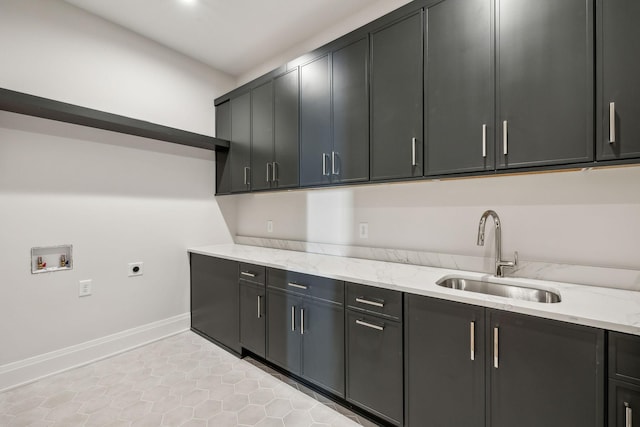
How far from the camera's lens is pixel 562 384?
1.14 metres

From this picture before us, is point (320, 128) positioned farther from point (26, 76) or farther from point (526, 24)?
point (26, 76)

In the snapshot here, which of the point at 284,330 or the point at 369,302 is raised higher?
the point at 369,302

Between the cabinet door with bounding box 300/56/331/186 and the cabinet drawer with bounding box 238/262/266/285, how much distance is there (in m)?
0.78

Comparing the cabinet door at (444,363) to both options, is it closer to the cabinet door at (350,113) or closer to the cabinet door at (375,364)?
the cabinet door at (375,364)

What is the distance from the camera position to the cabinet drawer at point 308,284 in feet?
5.95

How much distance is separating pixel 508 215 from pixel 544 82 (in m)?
0.75

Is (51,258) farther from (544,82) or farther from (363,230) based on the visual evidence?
(544,82)

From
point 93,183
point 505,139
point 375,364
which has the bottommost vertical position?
point 375,364

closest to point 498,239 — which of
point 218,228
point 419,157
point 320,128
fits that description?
point 419,157

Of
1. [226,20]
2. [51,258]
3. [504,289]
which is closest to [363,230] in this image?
[504,289]

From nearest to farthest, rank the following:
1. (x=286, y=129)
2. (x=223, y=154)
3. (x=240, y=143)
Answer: (x=286, y=129)
(x=240, y=143)
(x=223, y=154)

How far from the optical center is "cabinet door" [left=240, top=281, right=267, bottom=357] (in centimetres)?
228

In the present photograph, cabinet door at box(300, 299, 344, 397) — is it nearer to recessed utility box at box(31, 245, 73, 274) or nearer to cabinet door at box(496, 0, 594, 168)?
cabinet door at box(496, 0, 594, 168)

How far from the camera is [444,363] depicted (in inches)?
55.6
